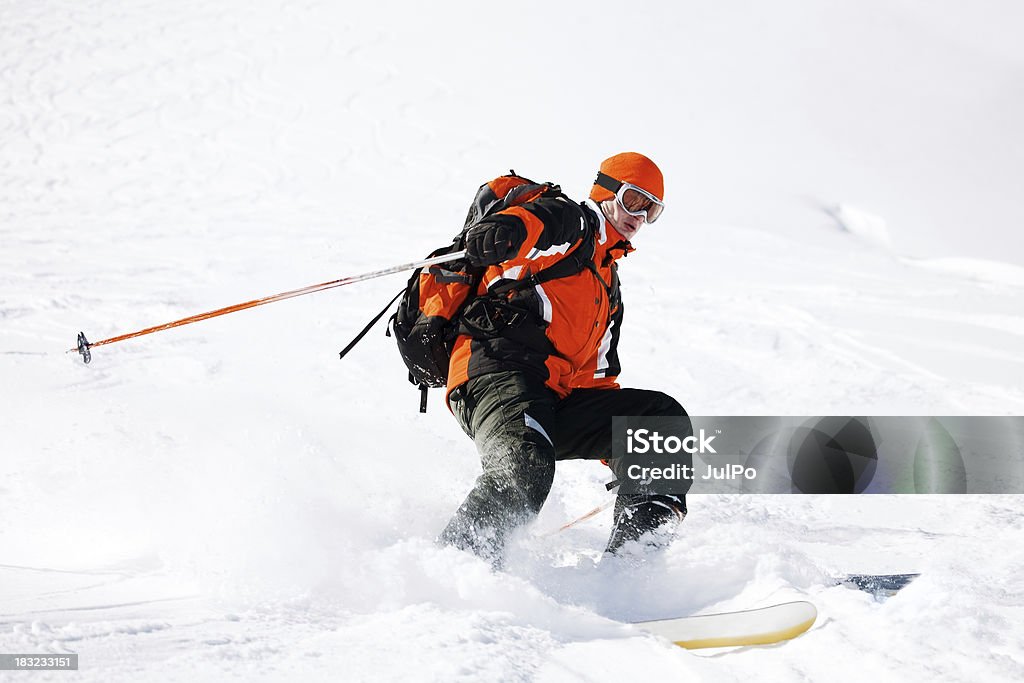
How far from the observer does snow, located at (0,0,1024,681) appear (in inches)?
101

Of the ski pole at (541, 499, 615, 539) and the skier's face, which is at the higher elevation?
the skier's face

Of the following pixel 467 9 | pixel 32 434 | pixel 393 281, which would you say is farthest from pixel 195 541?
pixel 467 9

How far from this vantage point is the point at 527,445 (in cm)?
329

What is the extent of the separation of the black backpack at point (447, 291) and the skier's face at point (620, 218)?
0.19 metres

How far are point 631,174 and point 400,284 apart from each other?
5.44 m

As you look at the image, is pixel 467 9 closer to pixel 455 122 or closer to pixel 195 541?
pixel 455 122

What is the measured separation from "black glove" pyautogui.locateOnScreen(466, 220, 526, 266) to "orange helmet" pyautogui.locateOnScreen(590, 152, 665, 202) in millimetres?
574

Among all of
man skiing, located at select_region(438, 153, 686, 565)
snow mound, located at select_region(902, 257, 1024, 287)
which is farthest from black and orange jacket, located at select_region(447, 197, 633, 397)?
snow mound, located at select_region(902, 257, 1024, 287)

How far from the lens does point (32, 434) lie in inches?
183

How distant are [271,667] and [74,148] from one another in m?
14.3

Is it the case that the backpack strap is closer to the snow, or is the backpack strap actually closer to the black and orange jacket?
the black and orange jacket

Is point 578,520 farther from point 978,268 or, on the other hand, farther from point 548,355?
point 978,268

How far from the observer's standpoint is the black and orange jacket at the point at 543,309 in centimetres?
354

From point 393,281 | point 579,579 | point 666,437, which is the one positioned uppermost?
point 393,281
